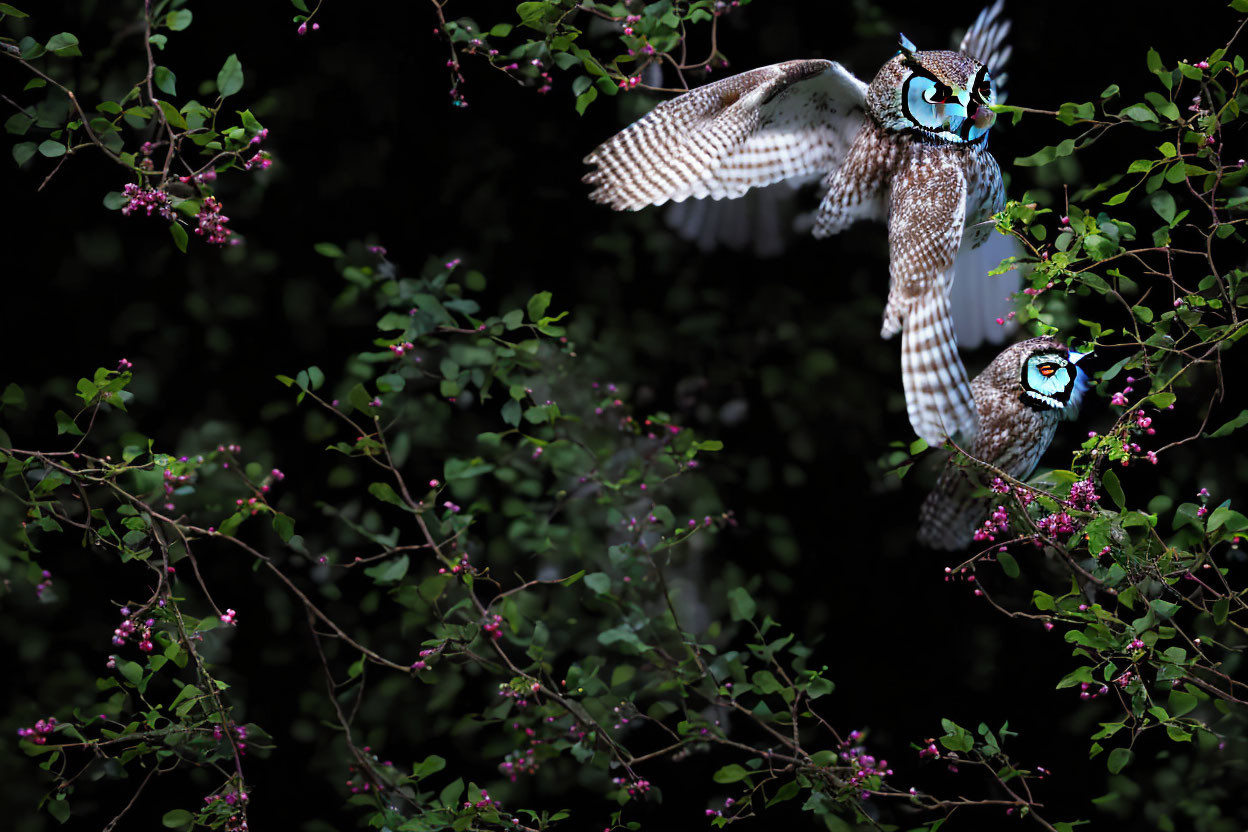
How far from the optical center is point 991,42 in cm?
127

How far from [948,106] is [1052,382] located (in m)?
0.37

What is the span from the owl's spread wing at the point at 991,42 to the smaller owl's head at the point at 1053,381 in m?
0.34

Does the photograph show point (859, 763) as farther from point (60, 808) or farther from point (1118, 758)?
point (60, 808)

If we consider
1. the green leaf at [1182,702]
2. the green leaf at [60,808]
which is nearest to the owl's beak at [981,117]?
the green leaf at [1182,702]

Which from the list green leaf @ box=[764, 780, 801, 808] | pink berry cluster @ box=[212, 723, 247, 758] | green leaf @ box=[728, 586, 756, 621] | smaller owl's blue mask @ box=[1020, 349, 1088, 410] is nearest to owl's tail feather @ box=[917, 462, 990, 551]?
smaller owl's blue mask @ box=[1020, 349, 1088, 410]

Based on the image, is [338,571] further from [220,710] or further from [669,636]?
[669,636]

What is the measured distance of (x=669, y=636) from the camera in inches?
56.6

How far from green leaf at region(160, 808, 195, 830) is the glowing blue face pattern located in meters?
1.25

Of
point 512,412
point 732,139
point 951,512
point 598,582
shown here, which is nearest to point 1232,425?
point 951,512

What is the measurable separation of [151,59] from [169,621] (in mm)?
702

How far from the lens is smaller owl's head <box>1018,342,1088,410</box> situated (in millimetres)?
1223

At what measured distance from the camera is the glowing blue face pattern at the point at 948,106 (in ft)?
3.84

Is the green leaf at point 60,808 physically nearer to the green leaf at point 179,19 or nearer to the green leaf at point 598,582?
the green leaf at point 598,582

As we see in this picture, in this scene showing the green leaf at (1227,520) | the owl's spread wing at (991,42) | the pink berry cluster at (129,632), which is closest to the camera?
the green leaf at (1227,520)
